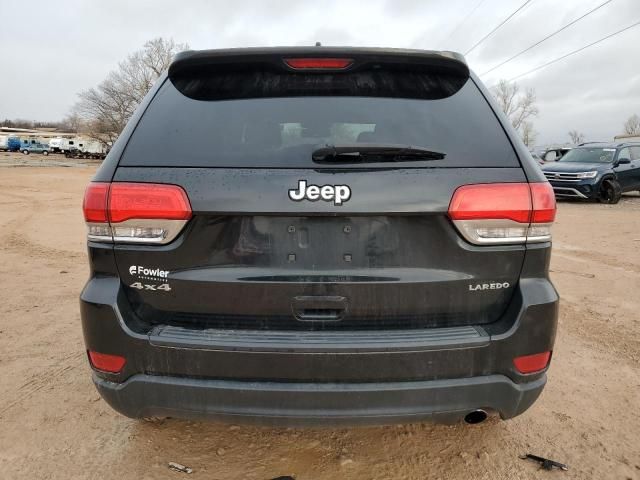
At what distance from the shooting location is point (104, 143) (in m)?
63.6

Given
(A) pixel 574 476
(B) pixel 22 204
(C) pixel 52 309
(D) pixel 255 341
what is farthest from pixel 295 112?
(B) pixel 22 204

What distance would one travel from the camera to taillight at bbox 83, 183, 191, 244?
1.77 m

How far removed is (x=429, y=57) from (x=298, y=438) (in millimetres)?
2055

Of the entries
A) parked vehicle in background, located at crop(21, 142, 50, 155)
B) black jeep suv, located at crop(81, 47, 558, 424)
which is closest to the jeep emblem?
black jeep suv, located at crop(81, 47, 558, 424)

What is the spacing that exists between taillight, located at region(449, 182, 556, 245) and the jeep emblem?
42cm

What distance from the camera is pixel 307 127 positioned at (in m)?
1.95

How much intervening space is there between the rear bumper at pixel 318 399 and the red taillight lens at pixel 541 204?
26.1 inches

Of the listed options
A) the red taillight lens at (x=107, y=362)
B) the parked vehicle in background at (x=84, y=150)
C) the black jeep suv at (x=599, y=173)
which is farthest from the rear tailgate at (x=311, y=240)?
the parked vehicle in background at (x=84, y=150)

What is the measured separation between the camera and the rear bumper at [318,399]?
1.77 m

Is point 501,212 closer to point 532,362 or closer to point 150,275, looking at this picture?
point 532,362

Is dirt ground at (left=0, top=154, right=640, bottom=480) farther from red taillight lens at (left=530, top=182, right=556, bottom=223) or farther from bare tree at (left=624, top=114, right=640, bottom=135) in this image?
bare tree at (left=624, top=114, right=640, bottom=135)

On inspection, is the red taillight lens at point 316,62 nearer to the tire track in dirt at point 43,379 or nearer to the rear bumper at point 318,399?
the rear bumper at point 318,399

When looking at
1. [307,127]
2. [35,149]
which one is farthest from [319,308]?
[35,149]

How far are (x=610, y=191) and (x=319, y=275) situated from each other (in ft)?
51.9
